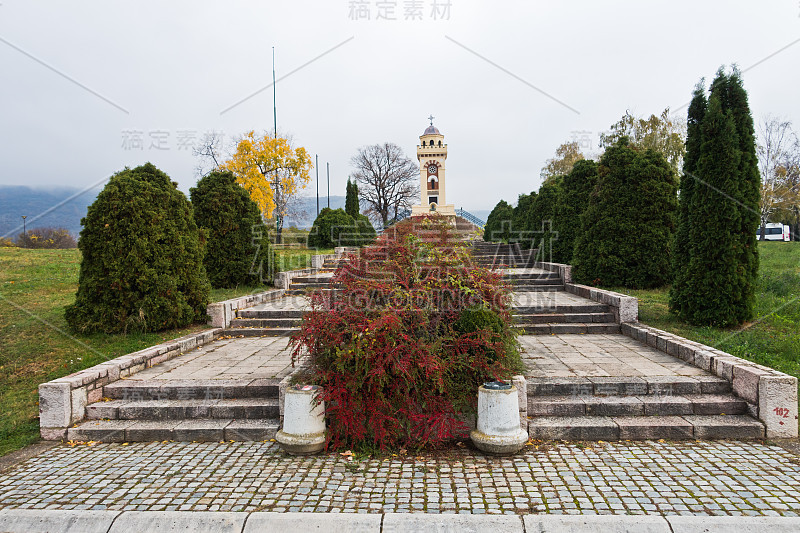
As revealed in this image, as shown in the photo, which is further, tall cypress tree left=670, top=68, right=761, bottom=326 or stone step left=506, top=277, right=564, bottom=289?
stone step left=506, top=277, right=564, bottom=289

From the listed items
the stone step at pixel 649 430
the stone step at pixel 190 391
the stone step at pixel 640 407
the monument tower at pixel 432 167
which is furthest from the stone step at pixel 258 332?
the monument tower at pixel 432 167

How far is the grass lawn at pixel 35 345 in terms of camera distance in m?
4.71

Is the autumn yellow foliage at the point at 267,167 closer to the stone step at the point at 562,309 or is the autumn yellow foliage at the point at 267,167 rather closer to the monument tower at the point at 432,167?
the stone step at the point at 562,309

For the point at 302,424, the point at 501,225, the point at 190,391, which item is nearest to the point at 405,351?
the point at 302,424

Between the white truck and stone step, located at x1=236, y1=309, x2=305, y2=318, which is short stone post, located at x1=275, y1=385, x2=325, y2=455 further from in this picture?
the white truck

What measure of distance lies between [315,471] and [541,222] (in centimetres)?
1219

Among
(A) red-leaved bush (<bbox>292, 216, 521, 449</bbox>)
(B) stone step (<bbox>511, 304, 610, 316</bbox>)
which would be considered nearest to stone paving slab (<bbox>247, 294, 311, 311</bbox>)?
(A) red-leaved bush (<bbox>292, 216, 521, 449</bbox>)

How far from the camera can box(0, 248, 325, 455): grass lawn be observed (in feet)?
15.5

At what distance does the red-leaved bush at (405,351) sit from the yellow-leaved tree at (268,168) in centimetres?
1931

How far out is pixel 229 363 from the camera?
19.3ft

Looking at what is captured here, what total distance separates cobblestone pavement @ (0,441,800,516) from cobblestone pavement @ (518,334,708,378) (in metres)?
1.18

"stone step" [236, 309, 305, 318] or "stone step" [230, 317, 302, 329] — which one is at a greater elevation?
"stone step" [236, 309, 305, 318]

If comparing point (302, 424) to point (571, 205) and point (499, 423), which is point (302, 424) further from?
point (571, 205)

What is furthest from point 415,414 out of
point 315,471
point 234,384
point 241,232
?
point 241,232
